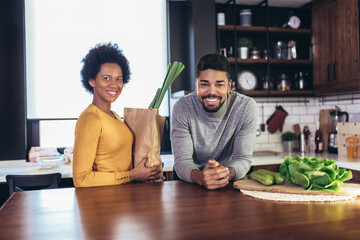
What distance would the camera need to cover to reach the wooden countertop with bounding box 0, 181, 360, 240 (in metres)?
0.98

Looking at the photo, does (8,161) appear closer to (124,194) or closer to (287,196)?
(124,194)

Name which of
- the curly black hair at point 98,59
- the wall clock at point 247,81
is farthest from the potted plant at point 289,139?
the curly black hair at point 98,59

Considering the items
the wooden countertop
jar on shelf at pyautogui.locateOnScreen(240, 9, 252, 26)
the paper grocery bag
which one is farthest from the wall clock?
the wooden countertop

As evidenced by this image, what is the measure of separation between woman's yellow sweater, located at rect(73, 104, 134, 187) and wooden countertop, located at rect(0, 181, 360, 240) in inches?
6.0

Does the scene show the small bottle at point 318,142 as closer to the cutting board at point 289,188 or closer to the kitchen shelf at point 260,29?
the kitchen shelf at point 260,29

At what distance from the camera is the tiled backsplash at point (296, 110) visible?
162 inches

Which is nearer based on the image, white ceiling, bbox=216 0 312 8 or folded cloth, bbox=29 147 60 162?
folded cloth, bbox=29 147 60 162

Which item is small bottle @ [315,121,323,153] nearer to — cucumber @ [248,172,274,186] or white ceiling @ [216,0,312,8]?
white ceiling @ [216,0,312,8]

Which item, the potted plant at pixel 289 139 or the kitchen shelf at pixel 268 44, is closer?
the kitchen shelf at pixel 268 44

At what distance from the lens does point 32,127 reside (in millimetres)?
3621

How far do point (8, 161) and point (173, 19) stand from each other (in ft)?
7.63

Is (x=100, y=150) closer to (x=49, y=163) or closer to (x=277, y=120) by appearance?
(x=49, y=163)

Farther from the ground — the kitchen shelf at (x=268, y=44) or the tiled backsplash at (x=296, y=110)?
the kitchen shelf at (x=268, y=44)

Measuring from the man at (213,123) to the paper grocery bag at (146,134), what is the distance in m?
0.16
